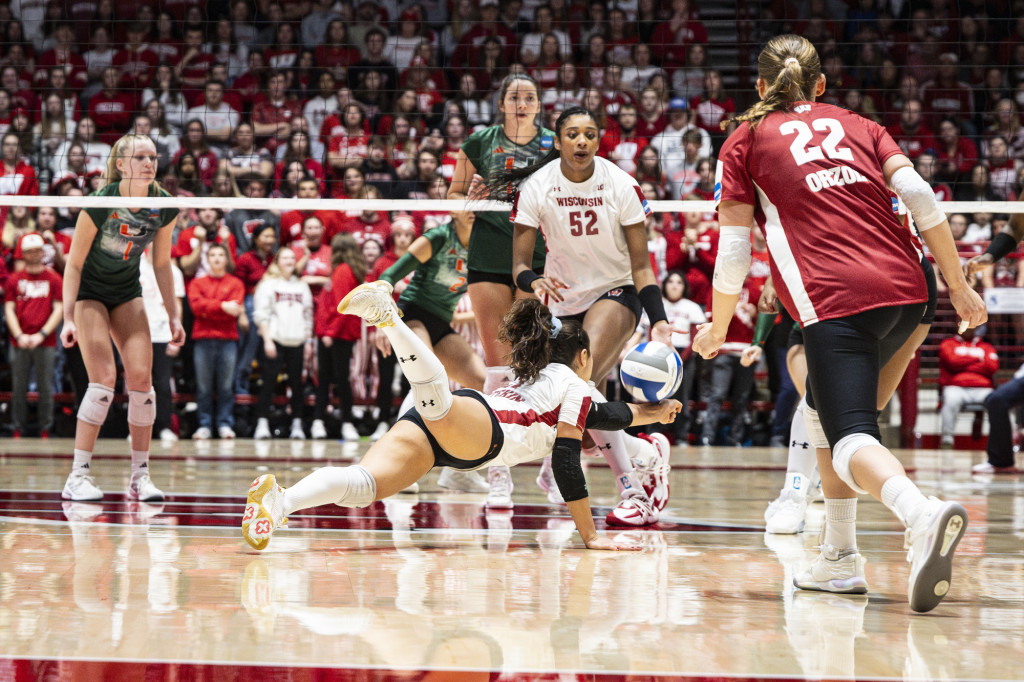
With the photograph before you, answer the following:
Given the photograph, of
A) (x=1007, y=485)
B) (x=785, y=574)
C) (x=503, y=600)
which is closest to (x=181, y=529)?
(x=503, y=600)

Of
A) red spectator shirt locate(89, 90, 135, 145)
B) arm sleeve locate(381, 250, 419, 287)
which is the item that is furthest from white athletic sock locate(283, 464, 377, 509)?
red spectator shirt locate(89, 90, 135, 145)

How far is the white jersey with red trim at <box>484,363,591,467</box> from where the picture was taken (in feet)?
14.6

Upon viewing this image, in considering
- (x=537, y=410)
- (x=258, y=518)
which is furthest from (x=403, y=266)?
(x=258, y=518)

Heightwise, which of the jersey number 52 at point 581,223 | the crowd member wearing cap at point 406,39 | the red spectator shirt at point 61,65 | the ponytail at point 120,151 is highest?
the crowd member wearing cap at point 406,39

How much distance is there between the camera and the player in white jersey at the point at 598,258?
5.28m

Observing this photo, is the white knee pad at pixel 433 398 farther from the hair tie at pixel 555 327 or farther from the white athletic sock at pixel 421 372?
the hair tie at pixel 555 327

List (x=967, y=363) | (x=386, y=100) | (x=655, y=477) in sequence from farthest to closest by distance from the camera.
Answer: (x=386, y=100) → (x=967, y=363) → (x=655, y=477)

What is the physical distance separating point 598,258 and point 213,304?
5.76 m

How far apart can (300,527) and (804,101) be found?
284 centimetres

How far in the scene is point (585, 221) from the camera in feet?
17.8

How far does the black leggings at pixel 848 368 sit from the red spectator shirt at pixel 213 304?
7705 millimetres

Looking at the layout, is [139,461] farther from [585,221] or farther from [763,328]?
[763,328]

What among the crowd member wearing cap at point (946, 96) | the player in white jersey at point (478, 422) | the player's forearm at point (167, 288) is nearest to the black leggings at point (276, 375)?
the player's forearm at point (167, 288)

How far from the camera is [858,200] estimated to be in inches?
139
